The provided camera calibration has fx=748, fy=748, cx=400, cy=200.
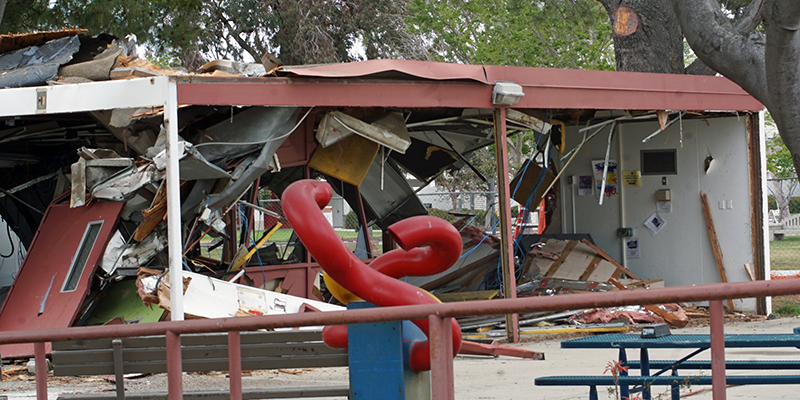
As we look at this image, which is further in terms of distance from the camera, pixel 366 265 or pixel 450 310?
pixel 366 265

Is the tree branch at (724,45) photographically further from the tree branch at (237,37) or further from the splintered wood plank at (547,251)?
the tree branch at (237,37)

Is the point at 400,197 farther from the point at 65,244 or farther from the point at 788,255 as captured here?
the point at 788,255

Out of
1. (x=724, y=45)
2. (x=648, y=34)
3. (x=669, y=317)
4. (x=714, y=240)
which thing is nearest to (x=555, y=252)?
(x=714, y=240)

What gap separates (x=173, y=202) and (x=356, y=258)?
13.3 ft

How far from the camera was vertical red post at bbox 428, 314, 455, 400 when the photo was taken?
9.90 feet

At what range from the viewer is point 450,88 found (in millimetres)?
8664

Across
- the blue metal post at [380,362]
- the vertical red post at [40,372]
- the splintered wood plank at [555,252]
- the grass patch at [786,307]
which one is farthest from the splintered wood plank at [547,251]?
the vertical red post at [40,372]

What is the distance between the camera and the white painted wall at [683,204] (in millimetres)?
11344

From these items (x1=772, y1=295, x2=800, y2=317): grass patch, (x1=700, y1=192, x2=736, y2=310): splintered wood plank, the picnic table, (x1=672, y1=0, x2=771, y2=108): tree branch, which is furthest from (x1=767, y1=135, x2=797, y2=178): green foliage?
the picnic table

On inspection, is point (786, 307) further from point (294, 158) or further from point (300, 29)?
point (300, 29)

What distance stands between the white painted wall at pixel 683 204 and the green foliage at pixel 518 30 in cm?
1164

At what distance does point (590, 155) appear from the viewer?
1295 cm

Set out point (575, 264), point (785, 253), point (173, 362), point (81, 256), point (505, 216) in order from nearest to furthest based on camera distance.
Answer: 1. point (173, 362)
2. point (81, 256)
3. point (505, 216)
4. point (575, 264)
5. point (785, 253)

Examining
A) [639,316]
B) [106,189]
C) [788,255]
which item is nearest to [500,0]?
[788,255]
